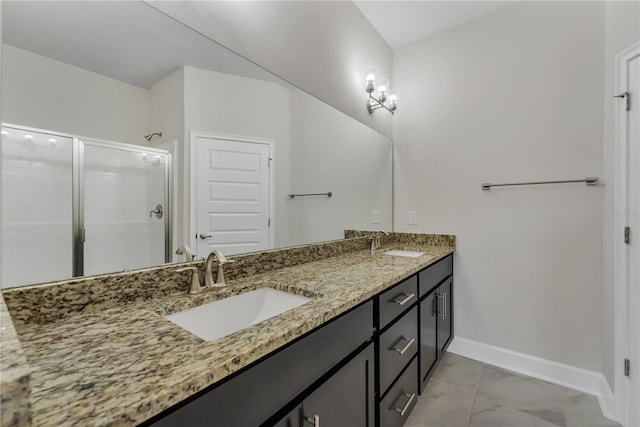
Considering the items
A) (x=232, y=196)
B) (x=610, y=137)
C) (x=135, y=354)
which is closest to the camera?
(x=135, y=354)

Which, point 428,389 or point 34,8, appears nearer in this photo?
point 34,8

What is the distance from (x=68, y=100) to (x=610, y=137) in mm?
2548

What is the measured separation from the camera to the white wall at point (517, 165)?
71.2 inches

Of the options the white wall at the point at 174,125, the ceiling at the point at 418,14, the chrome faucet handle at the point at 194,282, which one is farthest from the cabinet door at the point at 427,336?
the ceiling at the point at 418,14

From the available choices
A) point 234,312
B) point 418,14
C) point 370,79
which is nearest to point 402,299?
point 234,312

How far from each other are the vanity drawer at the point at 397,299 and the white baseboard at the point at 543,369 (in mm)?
1112

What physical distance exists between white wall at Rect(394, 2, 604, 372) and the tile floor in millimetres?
234

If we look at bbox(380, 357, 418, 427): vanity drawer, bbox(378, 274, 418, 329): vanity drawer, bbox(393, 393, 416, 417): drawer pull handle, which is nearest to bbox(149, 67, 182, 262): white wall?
bbox(378, 274, 418, 329): vanity drawer

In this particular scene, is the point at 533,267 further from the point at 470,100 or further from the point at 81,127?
the point at 81,127

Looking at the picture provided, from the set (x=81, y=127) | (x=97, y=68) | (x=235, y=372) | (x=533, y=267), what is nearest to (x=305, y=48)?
(x=97, y=68)

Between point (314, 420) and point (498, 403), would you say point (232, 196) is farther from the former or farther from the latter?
point (498, 403)

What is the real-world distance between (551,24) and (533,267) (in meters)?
1.66

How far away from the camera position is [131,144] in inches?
37.9

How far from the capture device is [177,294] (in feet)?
3.33
